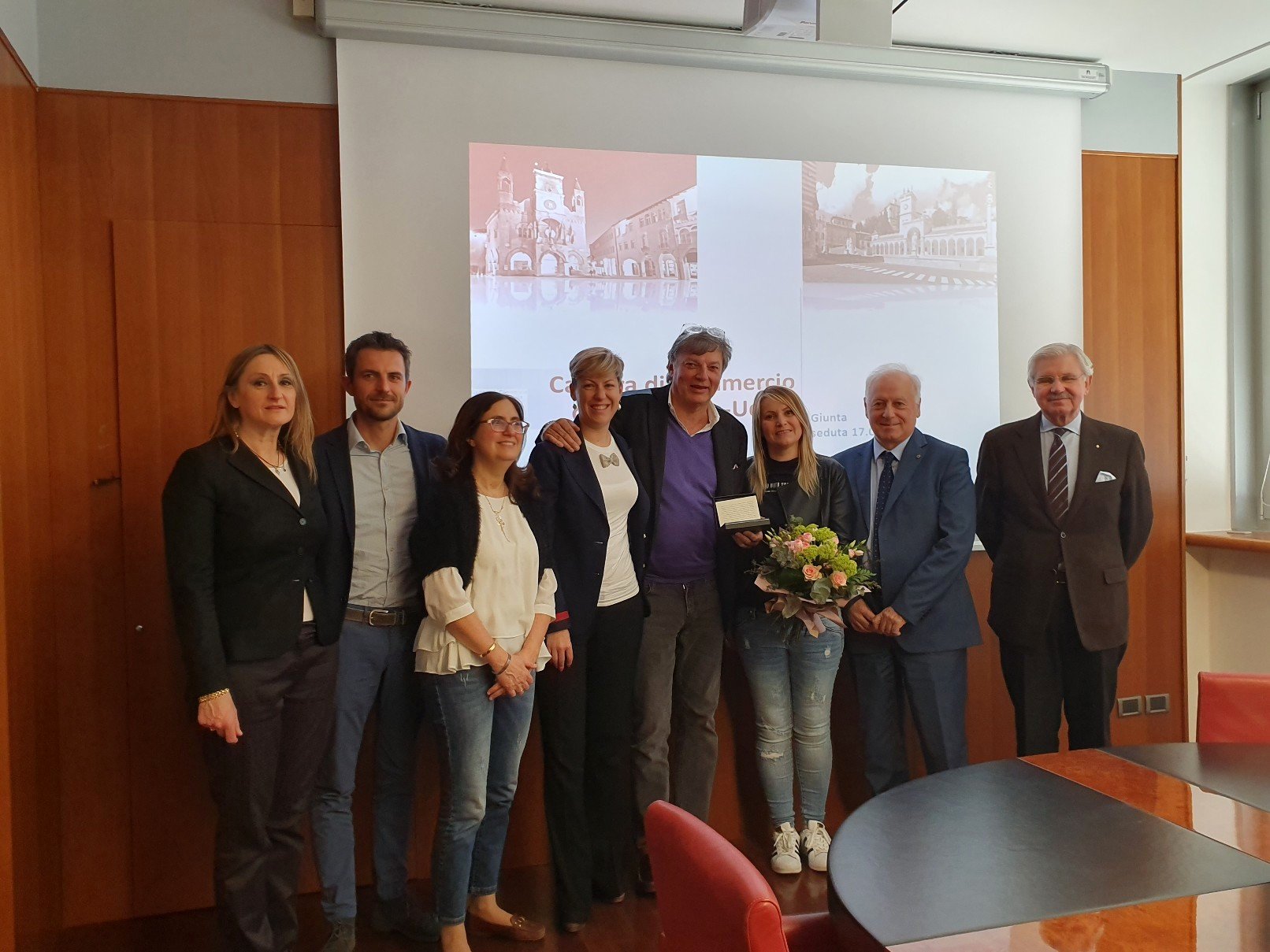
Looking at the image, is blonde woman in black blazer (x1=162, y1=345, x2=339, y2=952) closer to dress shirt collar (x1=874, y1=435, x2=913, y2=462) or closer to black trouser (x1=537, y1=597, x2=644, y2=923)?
black trouser (x1=537, y1=597, x2=644, y2=923)

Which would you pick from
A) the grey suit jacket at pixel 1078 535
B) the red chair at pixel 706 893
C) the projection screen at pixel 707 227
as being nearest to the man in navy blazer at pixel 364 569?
the projection screen at pixel 707 227

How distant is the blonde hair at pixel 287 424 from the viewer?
2779mm

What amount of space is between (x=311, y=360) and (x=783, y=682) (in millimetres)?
2115

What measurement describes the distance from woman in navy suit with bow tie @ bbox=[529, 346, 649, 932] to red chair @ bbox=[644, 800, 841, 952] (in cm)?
147

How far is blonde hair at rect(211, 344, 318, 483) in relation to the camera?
2779 millimetres

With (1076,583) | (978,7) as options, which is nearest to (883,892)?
Answer: (1076,583)

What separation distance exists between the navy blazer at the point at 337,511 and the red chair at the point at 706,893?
5.10 feet

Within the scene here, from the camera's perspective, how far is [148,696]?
3.49m

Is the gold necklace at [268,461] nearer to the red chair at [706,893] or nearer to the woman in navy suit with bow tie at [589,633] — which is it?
the woman in navy suit with bow tie at [589,633]

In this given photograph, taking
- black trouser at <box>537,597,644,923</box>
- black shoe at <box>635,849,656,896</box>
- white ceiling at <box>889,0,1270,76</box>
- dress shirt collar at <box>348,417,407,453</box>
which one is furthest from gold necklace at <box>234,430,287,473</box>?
white ceiling at <box>889,0,1270,76</box>

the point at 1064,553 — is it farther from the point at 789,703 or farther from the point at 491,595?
the point at 491,595

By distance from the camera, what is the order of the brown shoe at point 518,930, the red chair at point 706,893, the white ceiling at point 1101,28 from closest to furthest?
the red chair at point 706,893 → the brown shoe at point 518,930 → the white ceiling at point 1101,28

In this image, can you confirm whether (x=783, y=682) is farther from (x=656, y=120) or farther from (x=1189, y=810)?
(x=656, y=120)

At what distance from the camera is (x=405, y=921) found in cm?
324
